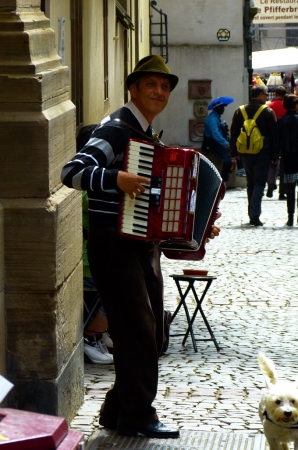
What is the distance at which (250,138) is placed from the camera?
596 inches

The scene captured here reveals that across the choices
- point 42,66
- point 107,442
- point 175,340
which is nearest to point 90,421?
point 107,442

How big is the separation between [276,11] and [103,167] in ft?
92.7

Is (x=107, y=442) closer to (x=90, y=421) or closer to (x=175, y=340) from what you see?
(x=90, y=421)

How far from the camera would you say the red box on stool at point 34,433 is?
2871 millimetres

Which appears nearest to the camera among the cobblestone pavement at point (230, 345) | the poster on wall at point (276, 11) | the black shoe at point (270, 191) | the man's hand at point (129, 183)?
the man's hand at point (129, 183)

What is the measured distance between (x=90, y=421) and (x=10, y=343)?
0.92m

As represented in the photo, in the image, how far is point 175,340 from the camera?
8.26m

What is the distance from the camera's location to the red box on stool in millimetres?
2871

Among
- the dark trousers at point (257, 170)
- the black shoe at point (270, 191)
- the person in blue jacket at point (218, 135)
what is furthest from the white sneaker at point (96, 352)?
the person in blue jacket at point (218, 135)

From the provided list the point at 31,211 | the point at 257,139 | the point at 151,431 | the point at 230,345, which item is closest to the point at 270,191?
the point at 257,139

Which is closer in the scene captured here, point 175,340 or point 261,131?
point 175,340

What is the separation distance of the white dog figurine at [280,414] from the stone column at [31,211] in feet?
3.31

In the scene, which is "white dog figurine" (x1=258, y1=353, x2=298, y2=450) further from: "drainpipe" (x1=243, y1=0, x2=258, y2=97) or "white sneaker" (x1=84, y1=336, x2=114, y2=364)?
"drainpipe" (x1=243, y1=0, x2=258, y2=97)

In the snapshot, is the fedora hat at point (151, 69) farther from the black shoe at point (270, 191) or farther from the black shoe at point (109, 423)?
the black shoe at point (270, 191)
